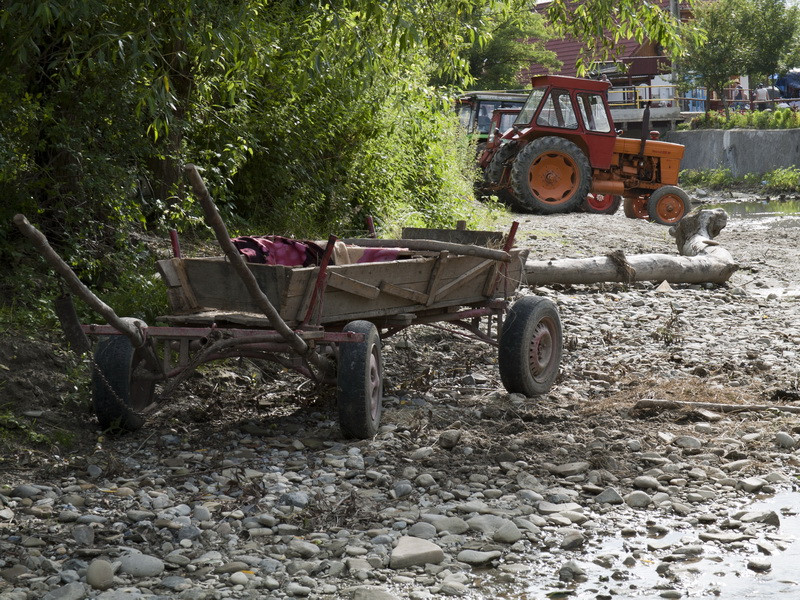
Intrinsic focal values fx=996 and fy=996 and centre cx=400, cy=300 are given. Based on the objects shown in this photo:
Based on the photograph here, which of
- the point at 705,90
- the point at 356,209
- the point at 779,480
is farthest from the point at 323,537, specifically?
the point at 705,90

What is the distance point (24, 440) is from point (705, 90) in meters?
37.9

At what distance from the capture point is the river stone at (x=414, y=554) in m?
4.12

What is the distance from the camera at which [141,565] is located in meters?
4.03

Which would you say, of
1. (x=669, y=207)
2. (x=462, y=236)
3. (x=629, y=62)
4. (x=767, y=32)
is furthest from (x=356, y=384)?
(x=767, y=32)

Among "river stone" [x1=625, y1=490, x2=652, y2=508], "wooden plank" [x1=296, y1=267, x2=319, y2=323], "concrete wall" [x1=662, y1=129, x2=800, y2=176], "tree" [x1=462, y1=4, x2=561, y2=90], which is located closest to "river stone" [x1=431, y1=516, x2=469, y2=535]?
"river stone" [x1=625, y1=490, x2=652, y2=508]

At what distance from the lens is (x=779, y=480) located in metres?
5.26

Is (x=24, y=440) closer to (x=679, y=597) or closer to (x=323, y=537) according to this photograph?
(x=323, y=537)

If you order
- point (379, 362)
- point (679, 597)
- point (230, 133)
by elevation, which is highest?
point (230, 133)

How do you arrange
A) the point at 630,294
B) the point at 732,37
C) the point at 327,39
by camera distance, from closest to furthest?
the point at 327,39 < the point at 630,294 < the point at 732,37

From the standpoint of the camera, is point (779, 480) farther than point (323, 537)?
Yes

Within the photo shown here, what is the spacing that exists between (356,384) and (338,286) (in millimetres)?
607

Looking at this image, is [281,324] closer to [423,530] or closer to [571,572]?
[423,530]

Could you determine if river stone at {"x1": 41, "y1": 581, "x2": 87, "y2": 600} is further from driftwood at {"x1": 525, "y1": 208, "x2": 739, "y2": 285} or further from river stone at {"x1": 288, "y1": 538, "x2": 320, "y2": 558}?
driftwood at {"x1": 525, "y1": 208, "x2": 739, "y2": 285}

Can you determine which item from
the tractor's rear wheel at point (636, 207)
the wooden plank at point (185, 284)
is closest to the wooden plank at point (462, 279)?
the wooden plank at point (185, 284)
